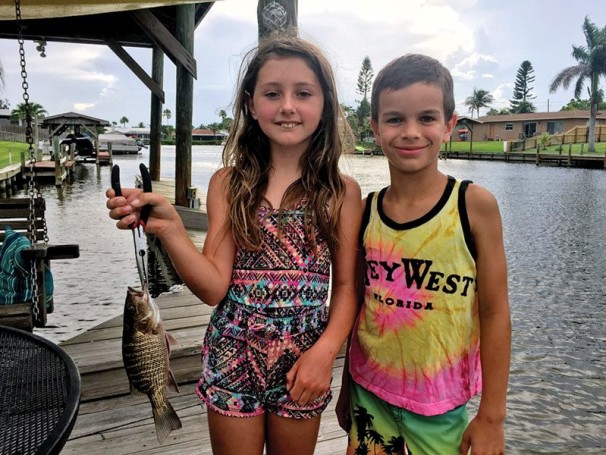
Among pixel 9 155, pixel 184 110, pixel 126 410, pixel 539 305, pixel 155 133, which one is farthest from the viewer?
pixel 9 155

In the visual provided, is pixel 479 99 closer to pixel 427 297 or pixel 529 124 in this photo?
pixel 529 124

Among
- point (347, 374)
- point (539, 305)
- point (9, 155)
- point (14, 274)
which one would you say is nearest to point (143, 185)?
point (347, 374)

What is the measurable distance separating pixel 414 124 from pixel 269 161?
51 cm

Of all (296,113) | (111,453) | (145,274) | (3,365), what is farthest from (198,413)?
(296,113)

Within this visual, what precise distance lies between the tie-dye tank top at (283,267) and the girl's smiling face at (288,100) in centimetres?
24

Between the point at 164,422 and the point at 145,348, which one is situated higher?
the point at 145,348

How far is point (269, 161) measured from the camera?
1.86 metres

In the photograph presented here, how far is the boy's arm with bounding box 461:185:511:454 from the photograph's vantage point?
62.9 inches

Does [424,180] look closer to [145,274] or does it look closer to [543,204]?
[145,274]

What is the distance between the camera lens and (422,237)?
1.65 metres

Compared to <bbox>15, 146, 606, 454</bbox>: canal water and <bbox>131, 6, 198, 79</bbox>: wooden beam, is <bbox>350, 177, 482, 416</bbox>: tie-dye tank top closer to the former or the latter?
<bbox>15, 146, 606, 454</bbox>: canal water

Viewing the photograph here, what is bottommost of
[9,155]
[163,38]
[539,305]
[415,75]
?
[539,305]

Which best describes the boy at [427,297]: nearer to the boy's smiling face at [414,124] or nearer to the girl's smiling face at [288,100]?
the boy's smiling face at [414,124]

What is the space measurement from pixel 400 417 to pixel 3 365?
1444 mm
